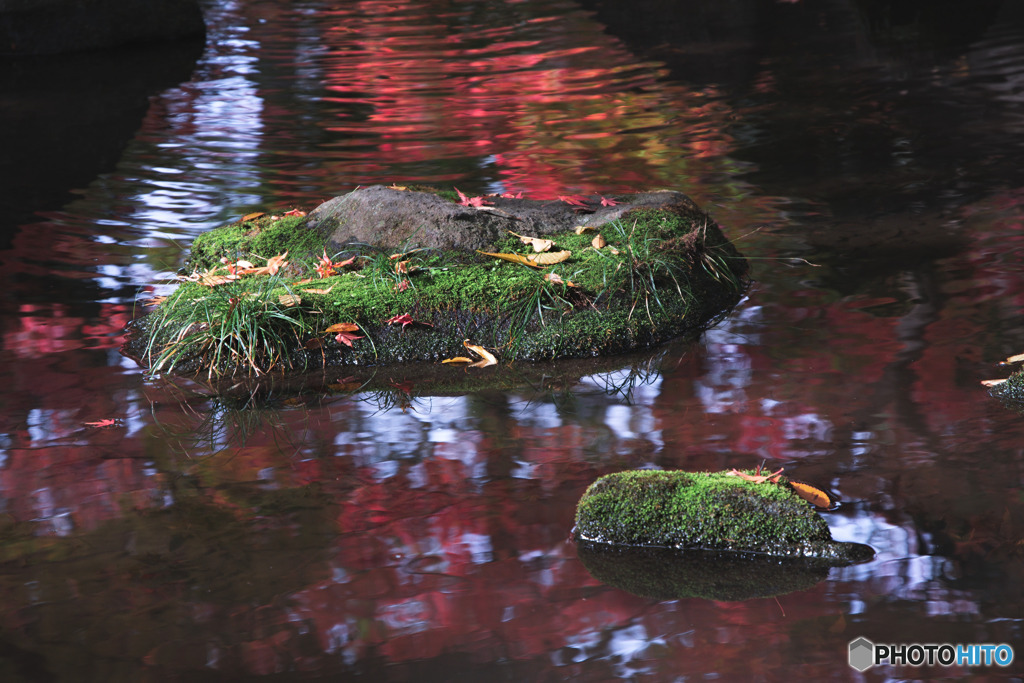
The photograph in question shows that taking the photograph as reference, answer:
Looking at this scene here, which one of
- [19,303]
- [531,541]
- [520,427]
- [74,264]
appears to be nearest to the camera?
[531,541]

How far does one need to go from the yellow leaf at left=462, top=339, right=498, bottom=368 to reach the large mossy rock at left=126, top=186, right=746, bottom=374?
0.07ft

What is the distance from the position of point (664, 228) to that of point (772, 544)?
2034mm

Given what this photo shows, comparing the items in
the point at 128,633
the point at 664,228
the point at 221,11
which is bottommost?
the point at 128,633

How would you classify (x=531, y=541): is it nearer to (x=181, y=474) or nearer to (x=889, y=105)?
(x=181, y=474)

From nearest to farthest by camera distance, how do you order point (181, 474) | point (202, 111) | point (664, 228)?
point (181, 474)
point (664, 228)
point (202, 111)

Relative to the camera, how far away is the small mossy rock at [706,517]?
2.38 metres

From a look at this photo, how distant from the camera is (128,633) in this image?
2.24 m

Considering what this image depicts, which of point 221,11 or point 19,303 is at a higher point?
point 221,11

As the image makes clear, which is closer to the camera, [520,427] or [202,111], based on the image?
[520,427]

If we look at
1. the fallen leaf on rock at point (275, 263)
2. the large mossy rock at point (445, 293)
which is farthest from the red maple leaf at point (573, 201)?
the fallen leaf on rock at point (275, 263)

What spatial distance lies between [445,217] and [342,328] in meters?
0.79

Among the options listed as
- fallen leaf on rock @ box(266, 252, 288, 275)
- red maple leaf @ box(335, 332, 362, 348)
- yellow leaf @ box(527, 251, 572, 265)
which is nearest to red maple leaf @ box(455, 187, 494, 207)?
yellow leaf @ box(527, 251, 572, 265)

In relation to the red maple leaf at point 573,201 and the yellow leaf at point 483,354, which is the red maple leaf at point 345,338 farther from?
the red maple leaf at point 573,201

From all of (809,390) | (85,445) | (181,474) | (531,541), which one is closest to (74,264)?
(85,445)
